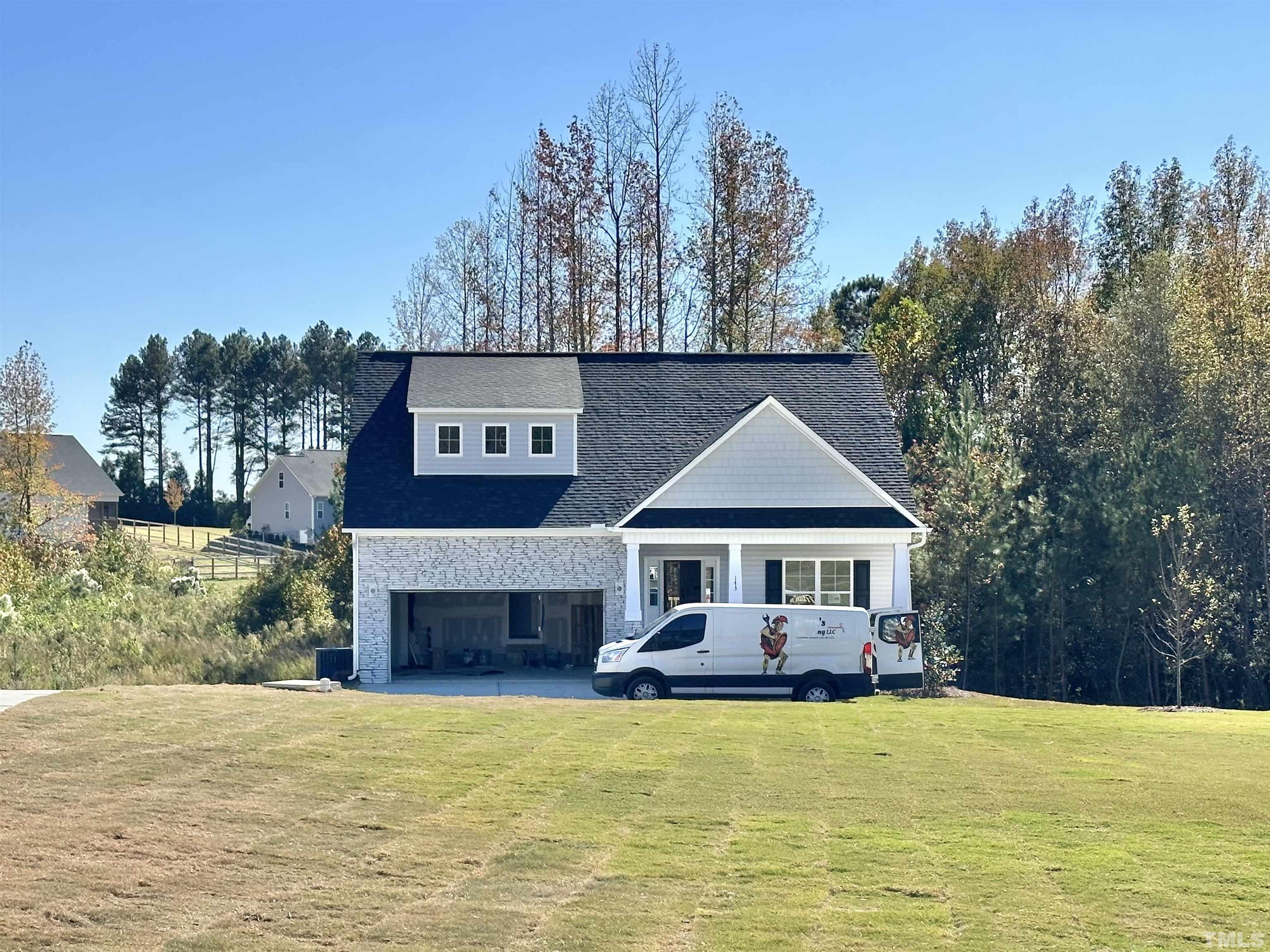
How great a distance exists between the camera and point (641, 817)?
13.2 metres

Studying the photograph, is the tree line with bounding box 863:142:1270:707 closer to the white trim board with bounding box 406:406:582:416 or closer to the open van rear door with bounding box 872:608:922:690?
the open van rear door with bounding box 872:608:922:690

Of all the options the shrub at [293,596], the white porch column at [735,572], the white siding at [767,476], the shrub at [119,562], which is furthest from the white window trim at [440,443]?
the shrub at [119,562]

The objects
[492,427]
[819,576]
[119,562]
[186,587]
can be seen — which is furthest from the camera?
[119,562]

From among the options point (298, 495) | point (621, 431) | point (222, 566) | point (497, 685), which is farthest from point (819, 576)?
point (298, 495)

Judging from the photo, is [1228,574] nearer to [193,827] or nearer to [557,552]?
[557,552]

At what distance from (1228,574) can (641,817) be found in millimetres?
22996

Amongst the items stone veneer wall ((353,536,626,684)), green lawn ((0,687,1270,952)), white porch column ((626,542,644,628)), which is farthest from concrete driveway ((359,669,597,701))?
green lawn ((0,687,1270,952))

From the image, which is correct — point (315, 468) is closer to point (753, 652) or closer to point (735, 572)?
point (735, 572)

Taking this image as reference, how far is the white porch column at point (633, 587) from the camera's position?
89.8 ft

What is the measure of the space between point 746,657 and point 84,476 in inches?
2476

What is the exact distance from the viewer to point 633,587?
90.7ft

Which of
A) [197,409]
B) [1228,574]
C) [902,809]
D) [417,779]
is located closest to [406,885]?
[417,779]

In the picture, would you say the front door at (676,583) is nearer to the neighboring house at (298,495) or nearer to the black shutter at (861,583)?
the black shutter at (861,583)

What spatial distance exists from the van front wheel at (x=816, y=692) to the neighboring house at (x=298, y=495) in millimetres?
55288
